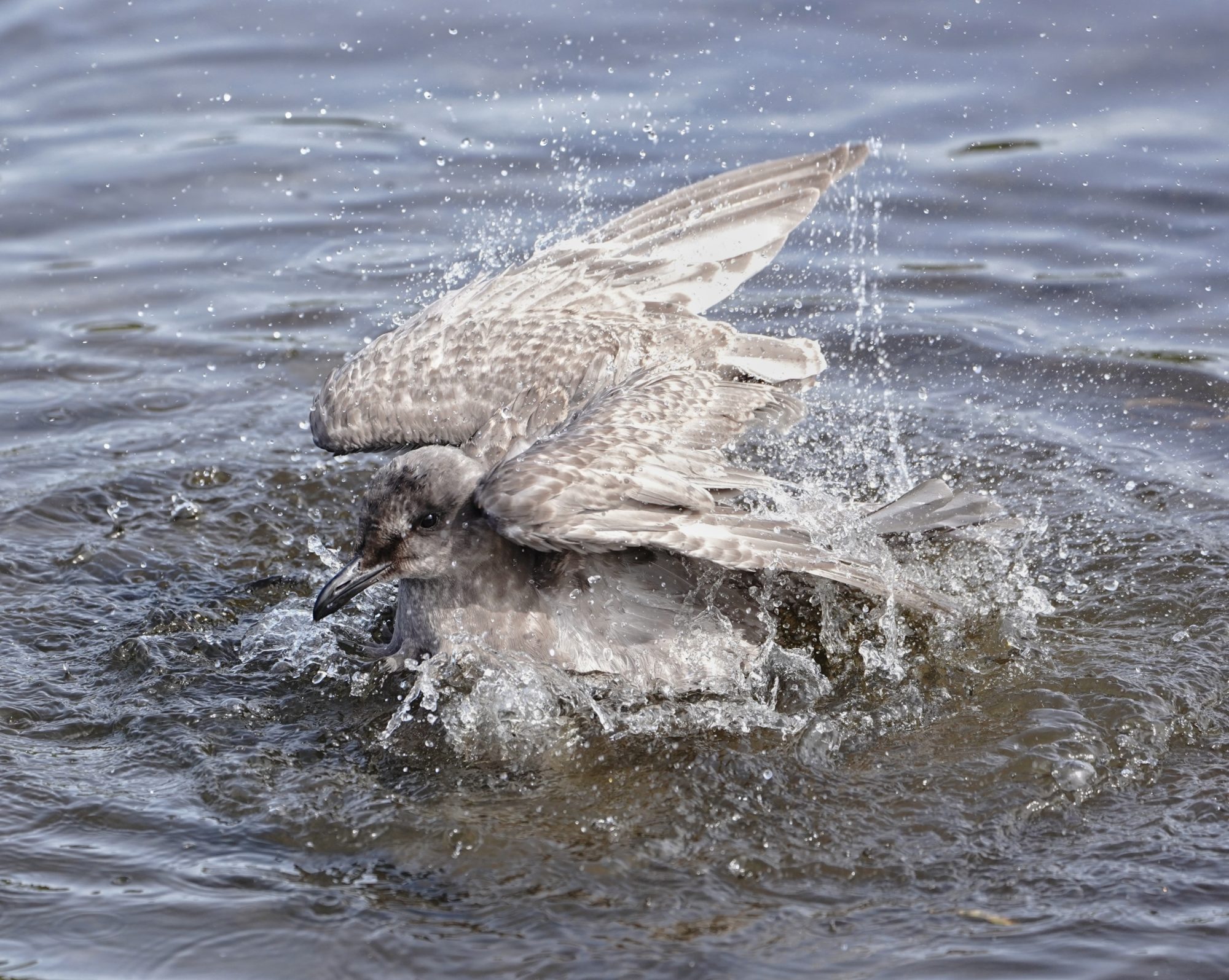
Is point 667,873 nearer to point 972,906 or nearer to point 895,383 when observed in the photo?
point 972,906

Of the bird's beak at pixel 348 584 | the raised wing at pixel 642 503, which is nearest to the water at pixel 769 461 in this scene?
the bird's beak at pixel 348 584

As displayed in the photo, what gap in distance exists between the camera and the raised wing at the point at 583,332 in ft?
21.0

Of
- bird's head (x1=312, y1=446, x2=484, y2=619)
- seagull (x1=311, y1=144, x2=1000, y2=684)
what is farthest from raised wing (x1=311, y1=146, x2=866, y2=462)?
bird's head (x1=312, y1=446, x2=484, y2=619)

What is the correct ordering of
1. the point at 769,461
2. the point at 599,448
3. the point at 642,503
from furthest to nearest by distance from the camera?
the point at 769,461 < the point at 599,448 < the point at 642,503

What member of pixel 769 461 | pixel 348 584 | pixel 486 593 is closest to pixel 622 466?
pixel 486 593

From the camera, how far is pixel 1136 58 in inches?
409

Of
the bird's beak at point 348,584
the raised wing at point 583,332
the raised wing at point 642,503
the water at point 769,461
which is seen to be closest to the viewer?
the water at point 769,461

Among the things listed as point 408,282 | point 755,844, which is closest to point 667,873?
point 755,844

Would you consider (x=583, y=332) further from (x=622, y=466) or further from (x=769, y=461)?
(x=622, y=466)

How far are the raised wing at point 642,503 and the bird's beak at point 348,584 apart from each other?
66cm

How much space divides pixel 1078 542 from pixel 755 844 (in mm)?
2488

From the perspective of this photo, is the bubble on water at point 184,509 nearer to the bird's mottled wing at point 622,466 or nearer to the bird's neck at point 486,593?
the bird's neck at point 486,593

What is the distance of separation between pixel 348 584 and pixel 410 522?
308 millimetres

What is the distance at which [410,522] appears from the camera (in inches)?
220
